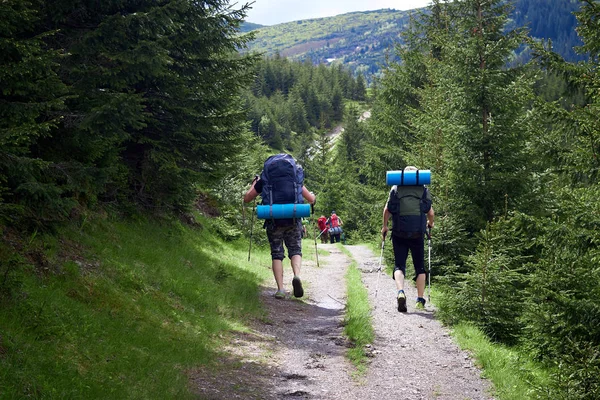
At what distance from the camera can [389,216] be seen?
9578 millimetres

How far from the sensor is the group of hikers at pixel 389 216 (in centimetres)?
925

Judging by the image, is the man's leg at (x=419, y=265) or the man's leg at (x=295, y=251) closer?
the man's leg at (x=419, y=265)

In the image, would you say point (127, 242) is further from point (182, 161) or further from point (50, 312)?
point (50, 312)

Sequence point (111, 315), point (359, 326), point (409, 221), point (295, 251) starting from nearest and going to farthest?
point (111, 315) → point (359, 326) → point (409, 221) → point (295, 251)

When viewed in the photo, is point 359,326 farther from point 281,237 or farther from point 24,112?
point 24,112

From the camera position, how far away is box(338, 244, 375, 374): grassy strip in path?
21.0 feet

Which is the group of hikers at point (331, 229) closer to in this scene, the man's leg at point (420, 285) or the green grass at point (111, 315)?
the man's leg at point (420, 285)

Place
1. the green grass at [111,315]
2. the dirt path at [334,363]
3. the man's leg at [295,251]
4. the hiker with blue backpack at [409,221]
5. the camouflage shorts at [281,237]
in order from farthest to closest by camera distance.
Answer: the man's leg at [295,251] < the camouflage shorts at [281,237] < the hiker with blue backpack at [409,221] < the dirt path at [334,363] < the green grass at [111,315]

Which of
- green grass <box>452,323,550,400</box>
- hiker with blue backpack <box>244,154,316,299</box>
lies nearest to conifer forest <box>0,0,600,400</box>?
green grass <box>452,323,550,400</box>

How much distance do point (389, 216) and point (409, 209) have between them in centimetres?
48

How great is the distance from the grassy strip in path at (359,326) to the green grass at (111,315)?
5.39ft

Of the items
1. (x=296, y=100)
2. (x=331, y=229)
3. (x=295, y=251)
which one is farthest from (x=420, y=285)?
(x=296, y=100)

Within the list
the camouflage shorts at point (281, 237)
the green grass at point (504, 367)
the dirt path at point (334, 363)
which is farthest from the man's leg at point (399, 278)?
the camouflage shorts at point (281, 237)

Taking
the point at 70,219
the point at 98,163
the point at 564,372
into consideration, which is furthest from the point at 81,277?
the point at 564,372
